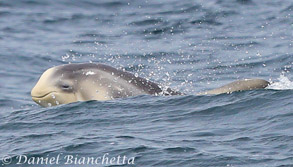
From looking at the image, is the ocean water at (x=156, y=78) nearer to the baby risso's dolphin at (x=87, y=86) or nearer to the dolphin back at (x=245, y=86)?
the dolphin back at (x=245, y=86)

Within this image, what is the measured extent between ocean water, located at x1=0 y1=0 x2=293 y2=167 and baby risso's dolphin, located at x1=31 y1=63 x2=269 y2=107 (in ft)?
1.12

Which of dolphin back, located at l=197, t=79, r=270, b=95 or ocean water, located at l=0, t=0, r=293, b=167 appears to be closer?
ocean water, located at l=0, t=0, r=293, b=167

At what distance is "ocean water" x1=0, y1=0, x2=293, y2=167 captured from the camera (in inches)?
382

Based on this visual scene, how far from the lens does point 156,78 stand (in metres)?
18.2

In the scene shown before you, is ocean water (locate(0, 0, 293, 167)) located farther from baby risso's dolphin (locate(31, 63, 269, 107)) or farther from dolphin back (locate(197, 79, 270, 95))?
baby risso's dolphin (locate(31, 63, 269, 107))

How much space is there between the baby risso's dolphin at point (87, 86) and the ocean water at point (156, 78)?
13.4 inches

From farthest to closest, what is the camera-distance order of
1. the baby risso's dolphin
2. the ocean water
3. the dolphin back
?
the baby risso's dolphin → the dolphin back → the ocean water

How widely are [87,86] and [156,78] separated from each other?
559 centimetres

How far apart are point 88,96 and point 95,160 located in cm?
326

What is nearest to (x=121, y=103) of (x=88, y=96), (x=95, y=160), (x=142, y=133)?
(x=88, y=96)

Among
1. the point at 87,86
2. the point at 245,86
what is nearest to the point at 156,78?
the point at 87,86

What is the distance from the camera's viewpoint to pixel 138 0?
2992 centimetres

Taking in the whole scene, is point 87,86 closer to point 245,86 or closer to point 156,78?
point 245,86

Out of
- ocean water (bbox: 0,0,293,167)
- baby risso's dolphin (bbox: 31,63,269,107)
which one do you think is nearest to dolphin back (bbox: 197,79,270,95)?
ocean water (bbox: 0,0,293,167)
